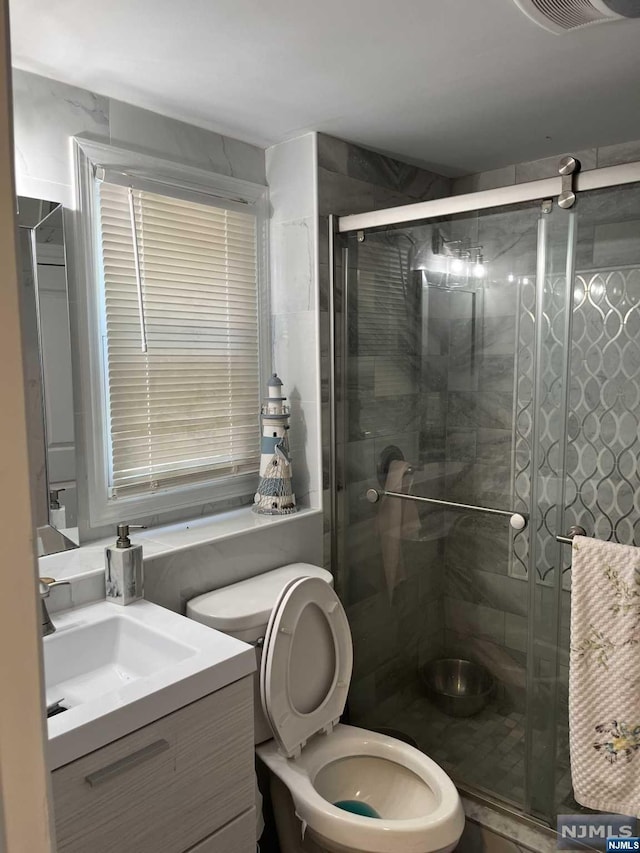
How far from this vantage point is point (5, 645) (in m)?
0.42

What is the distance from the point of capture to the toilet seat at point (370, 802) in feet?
5.12

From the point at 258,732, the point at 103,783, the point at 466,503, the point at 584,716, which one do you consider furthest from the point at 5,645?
the point at 466,503

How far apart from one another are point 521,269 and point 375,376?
65 centimetres

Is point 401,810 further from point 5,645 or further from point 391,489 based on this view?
point 5,645

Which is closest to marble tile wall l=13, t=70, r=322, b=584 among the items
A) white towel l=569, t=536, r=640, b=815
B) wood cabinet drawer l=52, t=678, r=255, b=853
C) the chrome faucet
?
the chrome faucet

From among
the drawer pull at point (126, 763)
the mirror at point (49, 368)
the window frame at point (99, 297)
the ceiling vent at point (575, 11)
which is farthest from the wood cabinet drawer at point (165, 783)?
the ceiling vent at point (575, 11)

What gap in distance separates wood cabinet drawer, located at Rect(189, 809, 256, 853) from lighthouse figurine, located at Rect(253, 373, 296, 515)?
995 mm

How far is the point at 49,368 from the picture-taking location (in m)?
1.82

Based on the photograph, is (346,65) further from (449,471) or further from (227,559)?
(227,559)

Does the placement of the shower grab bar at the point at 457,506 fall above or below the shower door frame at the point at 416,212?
below

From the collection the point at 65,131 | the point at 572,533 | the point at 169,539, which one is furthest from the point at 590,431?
the point at 65,131

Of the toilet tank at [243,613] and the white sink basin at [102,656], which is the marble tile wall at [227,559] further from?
the white sink basin at [102,656]

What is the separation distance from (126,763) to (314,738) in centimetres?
80

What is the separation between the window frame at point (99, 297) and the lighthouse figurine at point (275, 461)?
247mm
